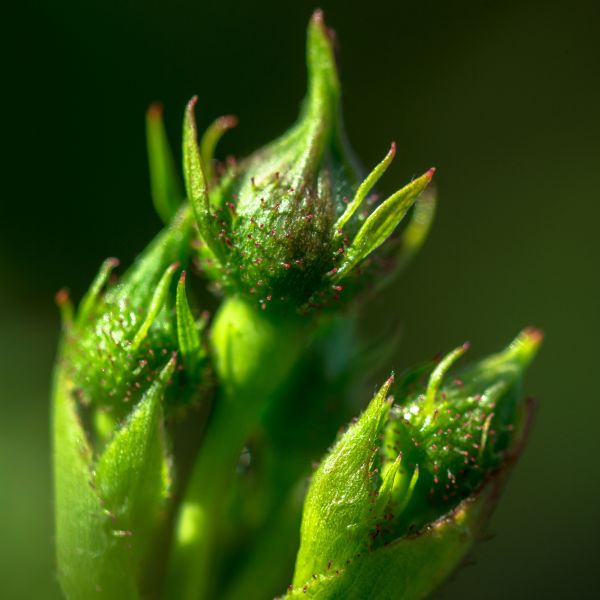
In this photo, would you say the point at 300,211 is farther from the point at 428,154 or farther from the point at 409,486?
Result: the point at 428,154

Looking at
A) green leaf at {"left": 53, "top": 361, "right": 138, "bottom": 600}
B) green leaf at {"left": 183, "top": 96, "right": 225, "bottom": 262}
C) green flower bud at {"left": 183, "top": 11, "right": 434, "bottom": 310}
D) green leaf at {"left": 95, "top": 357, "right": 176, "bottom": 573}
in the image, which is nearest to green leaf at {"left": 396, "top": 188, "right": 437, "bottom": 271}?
green flower bud at {"left": 183, "top": 11, "right": 434, "bottom": 310}

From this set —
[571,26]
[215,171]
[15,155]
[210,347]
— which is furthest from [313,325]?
[571,26]

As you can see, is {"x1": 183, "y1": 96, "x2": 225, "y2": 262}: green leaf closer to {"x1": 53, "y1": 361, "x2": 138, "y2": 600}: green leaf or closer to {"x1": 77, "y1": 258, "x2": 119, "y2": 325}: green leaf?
{"x1": 77, "y1": 258, "x2": 119, "y2": 325}: green leaf

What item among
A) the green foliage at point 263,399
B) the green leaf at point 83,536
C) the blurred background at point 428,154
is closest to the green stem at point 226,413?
the green foliage at point 263,399

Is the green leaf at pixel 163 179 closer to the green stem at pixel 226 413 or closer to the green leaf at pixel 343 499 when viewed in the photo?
the green stem at pixel 226 413

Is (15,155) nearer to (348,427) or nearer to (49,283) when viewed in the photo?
(49,283)

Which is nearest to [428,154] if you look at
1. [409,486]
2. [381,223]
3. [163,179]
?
[163,179]

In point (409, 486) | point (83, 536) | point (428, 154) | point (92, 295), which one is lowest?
point (409, 486)

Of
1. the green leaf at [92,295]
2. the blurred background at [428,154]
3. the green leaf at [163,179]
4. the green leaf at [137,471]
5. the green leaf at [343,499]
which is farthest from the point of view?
the blurred background at [428,154]
